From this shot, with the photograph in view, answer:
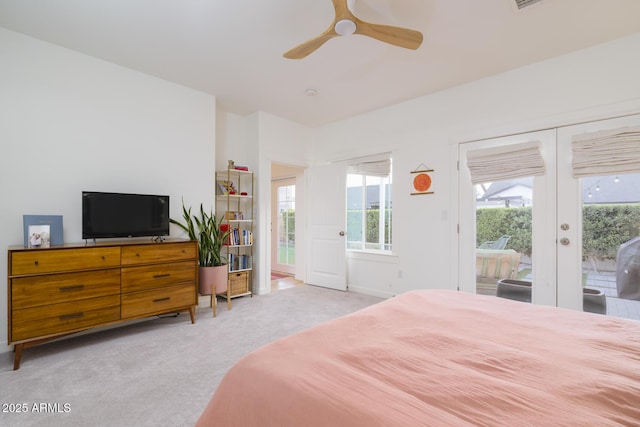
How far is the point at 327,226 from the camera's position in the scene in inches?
186

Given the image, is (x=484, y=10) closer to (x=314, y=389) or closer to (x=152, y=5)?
(x=152, y=5)

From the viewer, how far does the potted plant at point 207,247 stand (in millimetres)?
3348

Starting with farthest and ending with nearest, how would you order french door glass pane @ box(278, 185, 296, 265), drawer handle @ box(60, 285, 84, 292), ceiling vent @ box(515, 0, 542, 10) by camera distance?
french door glass pane @ box(278, 185, 296, 265) < drawer handle @ box(60, 285, 84, 292) < ceiling vent @ box(515, 0, 542, 10)

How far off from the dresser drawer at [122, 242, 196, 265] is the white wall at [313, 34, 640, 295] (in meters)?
2.43

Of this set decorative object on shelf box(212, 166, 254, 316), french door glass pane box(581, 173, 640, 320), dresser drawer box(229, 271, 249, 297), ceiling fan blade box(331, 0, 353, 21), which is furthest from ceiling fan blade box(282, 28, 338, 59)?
dresser drawer box(229, 271, 249, 297)

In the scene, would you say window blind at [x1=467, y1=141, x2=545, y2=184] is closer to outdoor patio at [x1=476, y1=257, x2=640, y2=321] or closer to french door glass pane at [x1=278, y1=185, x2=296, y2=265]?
outdoor patio at [x1=476, y1=257, x2=640, y2=321]

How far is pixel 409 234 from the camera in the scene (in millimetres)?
3889

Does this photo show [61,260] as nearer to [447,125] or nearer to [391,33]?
[391,33]

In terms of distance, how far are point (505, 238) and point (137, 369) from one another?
142 inches

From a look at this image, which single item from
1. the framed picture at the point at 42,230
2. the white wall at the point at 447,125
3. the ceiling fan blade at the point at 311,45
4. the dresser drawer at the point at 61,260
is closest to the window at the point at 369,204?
the white wall at the point at 447,125

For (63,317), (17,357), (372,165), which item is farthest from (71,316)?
(372,165)

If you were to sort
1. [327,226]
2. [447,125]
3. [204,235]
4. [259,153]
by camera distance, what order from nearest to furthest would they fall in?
1. [204,235]
2. [447,125]
3. [259,153]
4. [327,226]

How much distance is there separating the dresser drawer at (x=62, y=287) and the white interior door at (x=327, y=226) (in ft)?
9.34

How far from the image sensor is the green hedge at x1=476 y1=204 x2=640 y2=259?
255cm
